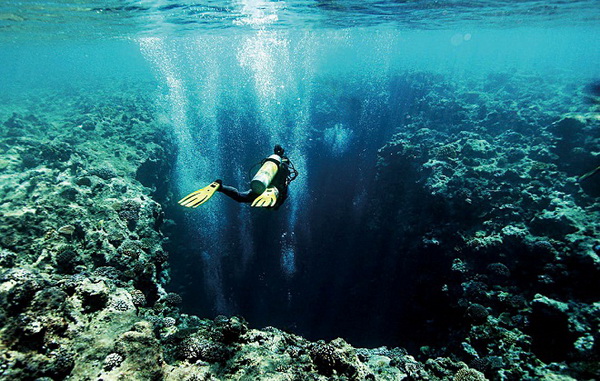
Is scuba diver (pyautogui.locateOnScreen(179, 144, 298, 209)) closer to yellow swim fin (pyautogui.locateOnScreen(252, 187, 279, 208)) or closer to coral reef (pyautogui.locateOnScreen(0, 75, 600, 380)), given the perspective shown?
yellow swim fin (pyautogui.locateOnScreen(252, 187, 279, 208))

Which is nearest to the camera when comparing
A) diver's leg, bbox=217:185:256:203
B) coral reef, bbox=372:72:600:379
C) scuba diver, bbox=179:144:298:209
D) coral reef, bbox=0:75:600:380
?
coral reef, bbox=0:75:600:380

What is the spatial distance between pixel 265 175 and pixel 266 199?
27.6 inches

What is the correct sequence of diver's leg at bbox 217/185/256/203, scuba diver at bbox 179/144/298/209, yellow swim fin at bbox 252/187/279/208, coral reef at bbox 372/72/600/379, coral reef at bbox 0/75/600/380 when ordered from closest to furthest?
coral reef at bbox 0/75/600/380 → yellow swim fin at bbox 252/187/279/208 → scuba diver at bbox 179/144/298/209 → diver's leg at bbox 217/185/256/203 → coral reef at bbox 372/72/600/379

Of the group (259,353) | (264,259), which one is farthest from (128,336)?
(264,259)

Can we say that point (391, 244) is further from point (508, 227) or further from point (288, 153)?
point (288, 153)

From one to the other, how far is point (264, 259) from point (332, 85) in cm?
2695

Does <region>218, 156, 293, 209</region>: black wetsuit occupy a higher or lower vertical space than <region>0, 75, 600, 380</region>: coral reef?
higher

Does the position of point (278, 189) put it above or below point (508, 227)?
above

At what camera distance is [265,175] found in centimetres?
703

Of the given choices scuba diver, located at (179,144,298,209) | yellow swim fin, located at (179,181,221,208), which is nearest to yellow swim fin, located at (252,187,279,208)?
scuba diver, located at (179,144,298,209)

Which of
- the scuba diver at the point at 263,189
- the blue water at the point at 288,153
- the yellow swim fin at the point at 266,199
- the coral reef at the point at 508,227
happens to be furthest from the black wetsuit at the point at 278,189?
the blue water at the point at 288,153

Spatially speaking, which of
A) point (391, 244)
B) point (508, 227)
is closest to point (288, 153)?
point (391, 244)

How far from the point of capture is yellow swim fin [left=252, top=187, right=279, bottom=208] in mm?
6445

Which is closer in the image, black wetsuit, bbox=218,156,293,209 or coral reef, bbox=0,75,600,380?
coral reef, bbox=0,75,600,380
